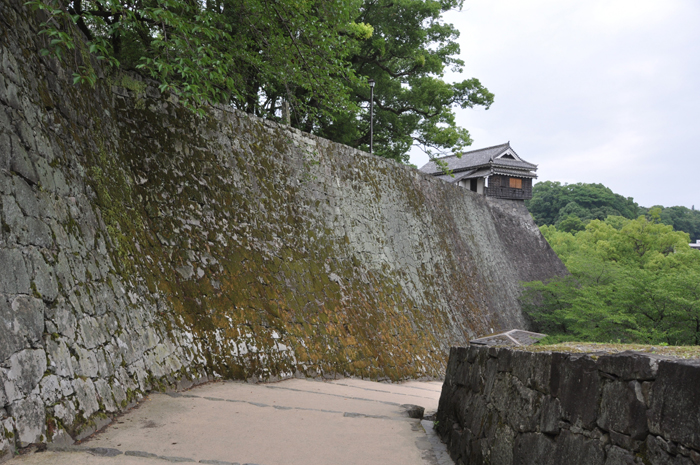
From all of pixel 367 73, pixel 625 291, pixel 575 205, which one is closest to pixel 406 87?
pixel 367 73

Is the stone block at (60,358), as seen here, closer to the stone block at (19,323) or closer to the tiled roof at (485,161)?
the stone block at (19,323)

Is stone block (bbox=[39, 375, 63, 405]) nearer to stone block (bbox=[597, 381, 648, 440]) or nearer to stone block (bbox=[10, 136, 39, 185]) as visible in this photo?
stone block (bbox=[10, 136, 39, 185])

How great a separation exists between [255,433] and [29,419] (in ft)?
5.34

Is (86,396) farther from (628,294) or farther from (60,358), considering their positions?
(628,294)

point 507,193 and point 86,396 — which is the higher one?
point 507,193

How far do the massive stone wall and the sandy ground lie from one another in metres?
0.26

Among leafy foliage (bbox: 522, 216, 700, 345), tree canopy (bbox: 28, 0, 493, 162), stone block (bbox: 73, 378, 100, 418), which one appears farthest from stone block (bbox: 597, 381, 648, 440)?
leafy foliage (bbox: 522, 216, 700, 345)

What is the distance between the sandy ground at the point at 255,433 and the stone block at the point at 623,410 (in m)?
1.97

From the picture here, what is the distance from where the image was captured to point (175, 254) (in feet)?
21.0

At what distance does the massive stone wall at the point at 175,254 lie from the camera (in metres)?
3.52

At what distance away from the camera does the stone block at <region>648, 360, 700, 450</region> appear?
165cm

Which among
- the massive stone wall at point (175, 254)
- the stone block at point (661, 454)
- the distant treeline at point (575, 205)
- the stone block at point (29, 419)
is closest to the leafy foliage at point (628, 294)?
the massive stone wall at point (175, 254)

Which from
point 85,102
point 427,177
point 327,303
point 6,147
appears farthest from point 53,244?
point 427,177

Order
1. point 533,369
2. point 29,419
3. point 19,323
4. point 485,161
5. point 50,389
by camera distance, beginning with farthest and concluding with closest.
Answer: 1. point 485,161
2. point 50,389
3. point 19,323
4. point 29,419
5. point 533,369
